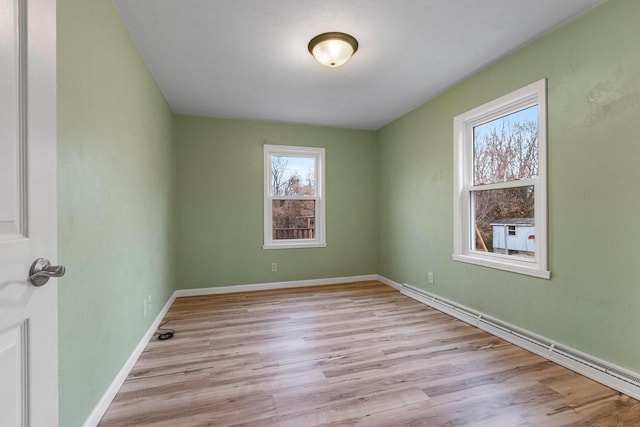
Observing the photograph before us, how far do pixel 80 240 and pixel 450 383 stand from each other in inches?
90.9

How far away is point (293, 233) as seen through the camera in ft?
14.6

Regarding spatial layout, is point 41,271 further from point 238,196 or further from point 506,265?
point 238,196

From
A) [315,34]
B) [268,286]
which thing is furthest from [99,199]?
[268,286]

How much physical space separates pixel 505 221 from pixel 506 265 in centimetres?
41

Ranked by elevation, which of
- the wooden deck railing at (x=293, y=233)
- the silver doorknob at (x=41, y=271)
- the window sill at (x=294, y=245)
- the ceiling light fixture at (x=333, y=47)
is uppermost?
the ceiling light fixture at (x=333, y=47)

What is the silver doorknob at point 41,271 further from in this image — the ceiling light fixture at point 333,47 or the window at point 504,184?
the window at point 504,184

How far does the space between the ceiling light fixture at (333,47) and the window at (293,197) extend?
2.05 meters

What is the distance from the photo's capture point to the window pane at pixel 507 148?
2.47m

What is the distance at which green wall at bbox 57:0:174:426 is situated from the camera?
1.31 meters

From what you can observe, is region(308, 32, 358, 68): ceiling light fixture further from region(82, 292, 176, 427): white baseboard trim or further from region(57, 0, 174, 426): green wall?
region(82, 292, 176, 427): white baseboard trim

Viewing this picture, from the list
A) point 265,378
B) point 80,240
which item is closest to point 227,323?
point 265,378

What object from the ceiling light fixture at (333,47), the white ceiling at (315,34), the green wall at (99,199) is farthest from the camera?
the ceiling light fixture at (333,47)

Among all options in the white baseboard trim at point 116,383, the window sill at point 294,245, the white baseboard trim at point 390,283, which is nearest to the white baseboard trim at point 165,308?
the white baseboard trim at point 116,383

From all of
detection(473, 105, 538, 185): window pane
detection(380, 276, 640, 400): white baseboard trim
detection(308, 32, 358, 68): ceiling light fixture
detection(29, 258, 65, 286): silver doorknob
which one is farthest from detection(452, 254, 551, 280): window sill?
detection(29, 258, 65, 286): silver doorknob
